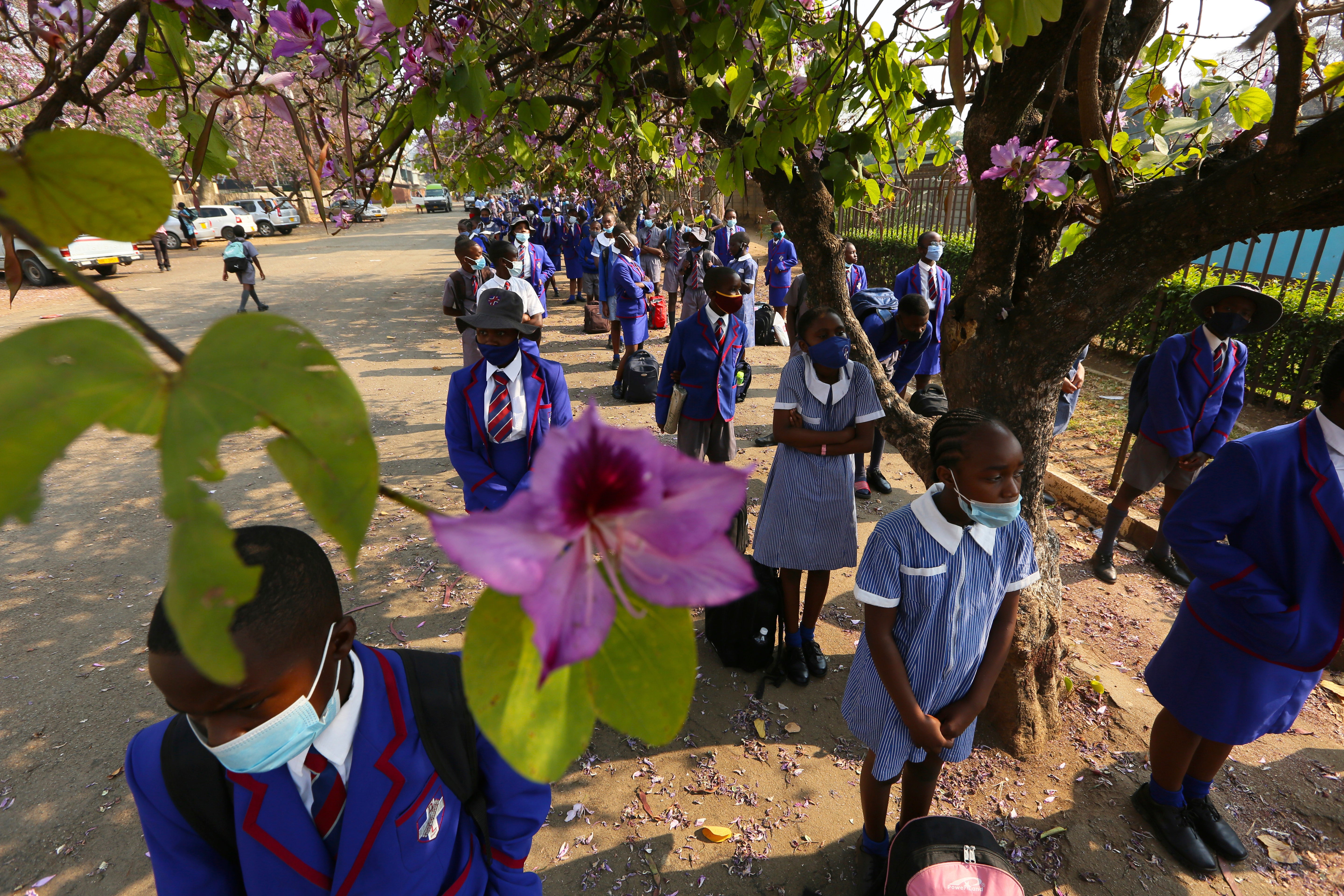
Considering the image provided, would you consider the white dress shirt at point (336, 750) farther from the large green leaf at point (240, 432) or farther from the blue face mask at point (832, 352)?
the blue face mask at point (832, 352)

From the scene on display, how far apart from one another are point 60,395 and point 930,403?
5015 mm

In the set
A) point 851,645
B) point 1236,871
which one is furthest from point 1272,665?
point 851,645

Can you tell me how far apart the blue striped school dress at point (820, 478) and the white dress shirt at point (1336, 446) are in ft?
5.29

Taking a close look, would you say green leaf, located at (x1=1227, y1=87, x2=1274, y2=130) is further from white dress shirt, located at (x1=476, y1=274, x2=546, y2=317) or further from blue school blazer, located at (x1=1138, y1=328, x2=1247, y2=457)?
white dress shirt, located at (x1=476, y1=274, x2=546, y2=317)

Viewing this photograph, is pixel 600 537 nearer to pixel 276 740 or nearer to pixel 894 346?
pixel 276 740

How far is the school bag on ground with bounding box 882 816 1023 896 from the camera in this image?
1.90 metres

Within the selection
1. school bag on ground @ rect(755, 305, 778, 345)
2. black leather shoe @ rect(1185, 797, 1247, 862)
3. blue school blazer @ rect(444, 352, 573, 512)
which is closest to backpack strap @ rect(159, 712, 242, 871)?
blue school blazer @ rect(444, 352, 573, 512)

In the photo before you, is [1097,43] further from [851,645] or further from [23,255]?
[851,645]

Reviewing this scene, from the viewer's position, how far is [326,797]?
132 cm

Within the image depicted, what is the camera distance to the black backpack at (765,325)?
9805 mm

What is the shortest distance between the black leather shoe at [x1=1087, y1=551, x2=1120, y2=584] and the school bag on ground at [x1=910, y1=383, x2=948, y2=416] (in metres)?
1.44

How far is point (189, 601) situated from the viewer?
343 millimetres

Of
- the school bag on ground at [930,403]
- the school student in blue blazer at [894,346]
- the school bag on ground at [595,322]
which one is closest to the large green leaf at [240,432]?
the school bag on ground at [930,403]


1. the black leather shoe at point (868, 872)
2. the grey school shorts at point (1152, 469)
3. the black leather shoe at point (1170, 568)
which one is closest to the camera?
the black leather shoe at point (868, 872)
